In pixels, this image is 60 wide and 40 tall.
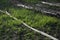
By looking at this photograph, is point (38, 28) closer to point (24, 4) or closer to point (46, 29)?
point (46, 29)

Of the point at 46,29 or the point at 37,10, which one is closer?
the point at 46,29

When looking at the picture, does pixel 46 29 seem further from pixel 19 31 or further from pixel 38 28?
pixel 19 31

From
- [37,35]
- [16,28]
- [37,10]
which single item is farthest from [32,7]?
[37,35]

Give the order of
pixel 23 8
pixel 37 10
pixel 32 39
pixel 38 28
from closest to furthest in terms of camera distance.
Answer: pixel 32 39 < pixel 38 28 < pixel 37 10 < pixel 23 8

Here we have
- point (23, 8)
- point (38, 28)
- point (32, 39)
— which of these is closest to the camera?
point (32, 39)

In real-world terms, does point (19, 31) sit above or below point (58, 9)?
below

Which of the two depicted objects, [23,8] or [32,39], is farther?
[23,8]

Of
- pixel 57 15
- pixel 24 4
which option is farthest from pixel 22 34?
pixel 24 4

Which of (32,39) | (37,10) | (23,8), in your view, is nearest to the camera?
(32,39)

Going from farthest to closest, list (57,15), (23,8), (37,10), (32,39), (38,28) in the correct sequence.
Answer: (23,8) < (37,10) < (57,15) < (38,28) < (32,39)
